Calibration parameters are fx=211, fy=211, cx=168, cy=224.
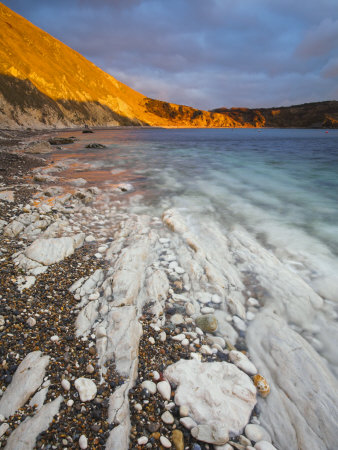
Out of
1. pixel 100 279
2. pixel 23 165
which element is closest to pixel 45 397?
pixel 100 279

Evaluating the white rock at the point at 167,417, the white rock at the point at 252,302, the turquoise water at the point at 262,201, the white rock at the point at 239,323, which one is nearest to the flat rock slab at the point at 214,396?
the white rock at the point at 167,417

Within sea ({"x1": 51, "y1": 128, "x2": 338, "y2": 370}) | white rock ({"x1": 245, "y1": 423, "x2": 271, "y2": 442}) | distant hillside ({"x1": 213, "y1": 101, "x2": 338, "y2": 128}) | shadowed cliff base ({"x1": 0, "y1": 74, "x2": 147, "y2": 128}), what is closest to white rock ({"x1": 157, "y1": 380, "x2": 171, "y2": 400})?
white rock ({"x1": 245, "y1": 423, "x2": 271, "y2": 442})

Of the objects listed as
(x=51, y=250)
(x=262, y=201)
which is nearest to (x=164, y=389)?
(x=51, y=250)

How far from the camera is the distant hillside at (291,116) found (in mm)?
146950

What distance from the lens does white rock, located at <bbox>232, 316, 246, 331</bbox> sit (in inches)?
102

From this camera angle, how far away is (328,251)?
4.40 m

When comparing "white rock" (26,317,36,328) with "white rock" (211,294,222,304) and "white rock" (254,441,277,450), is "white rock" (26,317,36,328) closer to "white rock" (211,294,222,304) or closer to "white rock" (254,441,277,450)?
"white rock" (211,294,222,304)

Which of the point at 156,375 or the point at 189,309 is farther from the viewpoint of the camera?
the point at 189,309

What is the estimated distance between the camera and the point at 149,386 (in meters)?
1.89

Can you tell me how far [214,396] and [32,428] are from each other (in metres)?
1.41

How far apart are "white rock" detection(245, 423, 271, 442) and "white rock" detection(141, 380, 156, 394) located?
2.63 feet

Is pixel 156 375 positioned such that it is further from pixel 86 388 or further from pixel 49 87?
pixel 49 87

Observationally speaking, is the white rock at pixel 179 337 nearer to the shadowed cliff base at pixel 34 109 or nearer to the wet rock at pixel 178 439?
the wet rock at pixel 178 439

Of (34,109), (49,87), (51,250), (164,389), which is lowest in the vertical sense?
(164,389)
